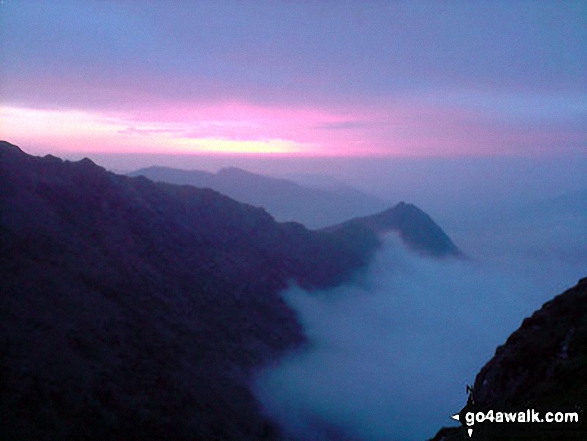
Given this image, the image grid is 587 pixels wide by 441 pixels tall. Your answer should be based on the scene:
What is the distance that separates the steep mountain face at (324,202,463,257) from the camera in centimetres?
12681

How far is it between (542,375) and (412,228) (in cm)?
12550

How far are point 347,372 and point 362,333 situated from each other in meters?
16.1

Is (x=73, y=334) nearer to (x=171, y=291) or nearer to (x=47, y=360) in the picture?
(x=47, y=360)

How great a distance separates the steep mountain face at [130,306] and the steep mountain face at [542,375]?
89.6ft

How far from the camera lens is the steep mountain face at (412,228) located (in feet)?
416

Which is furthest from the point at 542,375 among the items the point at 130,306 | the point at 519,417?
the point at 130,306

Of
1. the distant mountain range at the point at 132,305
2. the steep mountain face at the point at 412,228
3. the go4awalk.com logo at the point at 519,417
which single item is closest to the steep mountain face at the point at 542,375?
the go4awalk.com logo at the point at 519,417

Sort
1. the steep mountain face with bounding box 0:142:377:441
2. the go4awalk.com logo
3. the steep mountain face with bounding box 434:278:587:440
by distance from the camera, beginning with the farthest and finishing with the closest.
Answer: the steep mountain face with bounding box 0:142:377:441 → the steep mountain face with bounding box 434:278:587:440 → the go4awalk.com logo

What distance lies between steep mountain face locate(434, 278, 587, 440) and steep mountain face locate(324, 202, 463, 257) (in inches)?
3919

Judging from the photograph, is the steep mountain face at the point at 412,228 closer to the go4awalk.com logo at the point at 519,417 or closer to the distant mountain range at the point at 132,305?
the distant mountain range at the point at 132,305

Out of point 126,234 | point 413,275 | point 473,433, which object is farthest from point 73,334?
point 413,275

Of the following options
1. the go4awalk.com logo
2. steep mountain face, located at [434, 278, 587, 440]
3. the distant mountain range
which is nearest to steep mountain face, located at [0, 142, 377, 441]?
the distant mountain range

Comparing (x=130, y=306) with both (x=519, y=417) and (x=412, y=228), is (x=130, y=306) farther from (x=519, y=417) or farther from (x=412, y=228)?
(x=412, y=228)

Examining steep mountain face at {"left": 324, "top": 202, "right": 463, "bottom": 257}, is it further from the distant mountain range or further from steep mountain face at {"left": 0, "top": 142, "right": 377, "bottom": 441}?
steep mountain face at {"left": 0, "top": 142, "right": 377, "bottom": 441}
